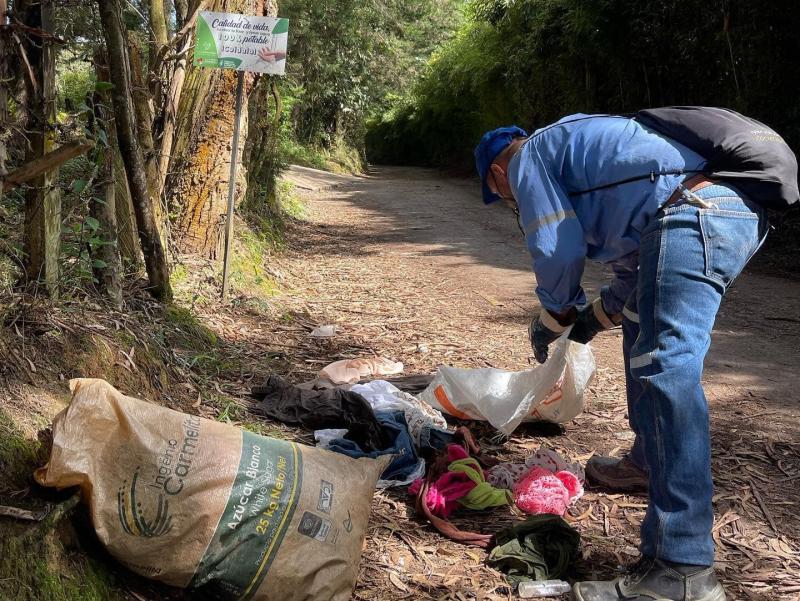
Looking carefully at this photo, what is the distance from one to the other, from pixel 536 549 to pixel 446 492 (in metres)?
0.50

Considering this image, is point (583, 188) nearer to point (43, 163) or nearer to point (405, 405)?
point (405, 405)

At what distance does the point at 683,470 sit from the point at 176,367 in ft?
8.26

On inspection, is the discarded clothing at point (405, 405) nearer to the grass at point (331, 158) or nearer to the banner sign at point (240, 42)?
the banner sign at point (240, 42)

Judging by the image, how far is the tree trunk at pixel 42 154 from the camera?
2.87m

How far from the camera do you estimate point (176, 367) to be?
3834mm

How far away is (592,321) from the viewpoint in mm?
3314

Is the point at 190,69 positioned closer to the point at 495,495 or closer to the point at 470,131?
the point at 495,495

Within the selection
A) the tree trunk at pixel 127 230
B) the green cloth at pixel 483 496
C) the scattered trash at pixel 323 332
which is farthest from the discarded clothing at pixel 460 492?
the scattered trash at pixel 323 332

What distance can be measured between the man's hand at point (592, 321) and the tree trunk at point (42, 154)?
2225 mm

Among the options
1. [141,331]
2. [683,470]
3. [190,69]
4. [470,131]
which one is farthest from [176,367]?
[470,131]

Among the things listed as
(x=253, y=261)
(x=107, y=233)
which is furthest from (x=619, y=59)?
(x=107, y=233)

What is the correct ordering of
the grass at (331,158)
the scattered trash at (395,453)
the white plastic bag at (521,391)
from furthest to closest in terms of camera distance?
1. the grass at (331,158)
2. the white plastic bag at (521,391)
3. the scattered trash at (395,453)

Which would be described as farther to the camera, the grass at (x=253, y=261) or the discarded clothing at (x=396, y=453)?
the grass at (x=253, y=261)

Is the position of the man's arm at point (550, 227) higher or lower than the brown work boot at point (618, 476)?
higher
